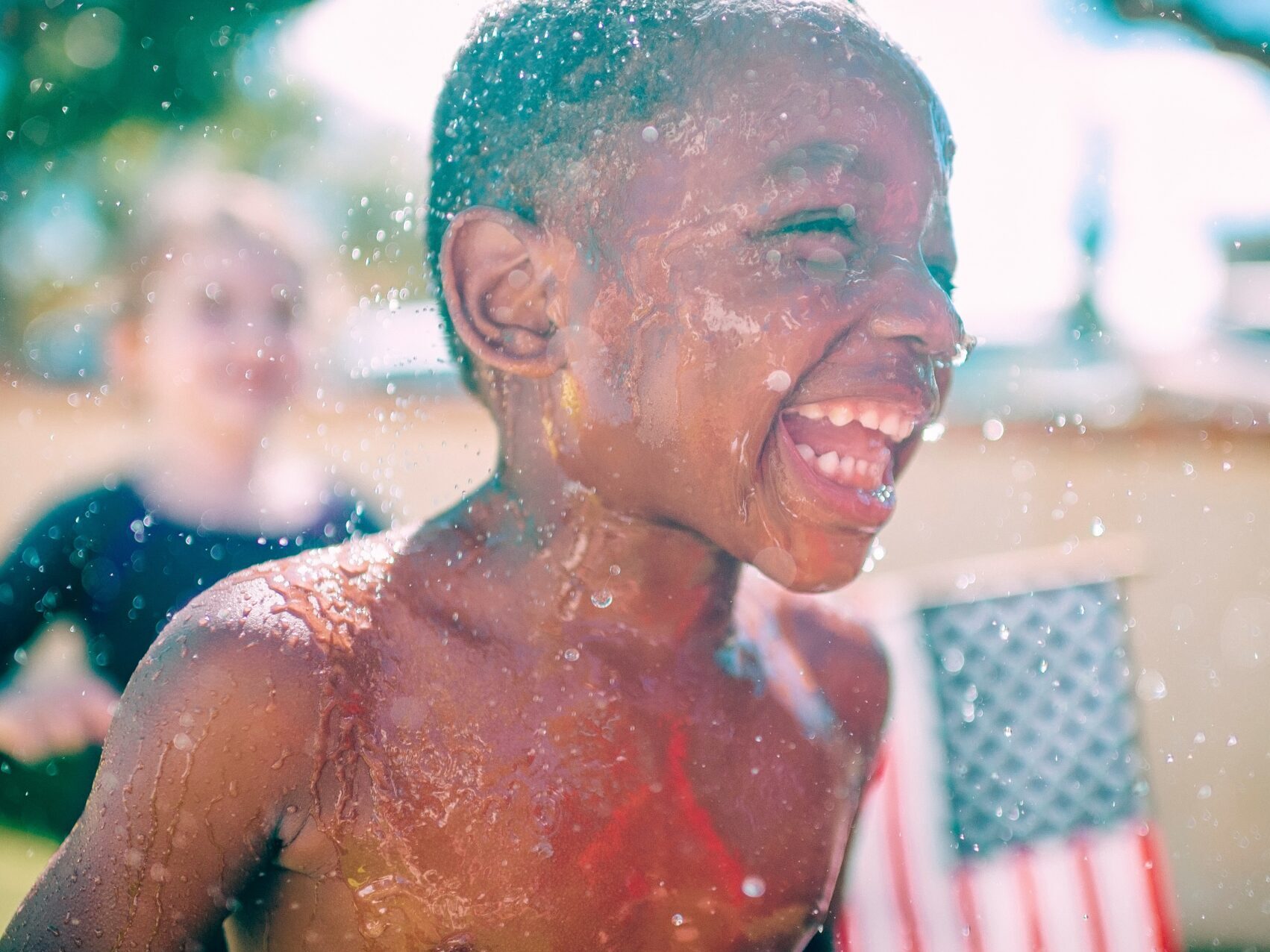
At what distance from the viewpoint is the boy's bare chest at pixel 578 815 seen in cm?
154

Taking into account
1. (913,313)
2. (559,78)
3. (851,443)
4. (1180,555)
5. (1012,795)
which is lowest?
(1012,795)

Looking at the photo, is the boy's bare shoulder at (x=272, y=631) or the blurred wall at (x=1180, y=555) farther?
the blurred wall at (x=1180, y=555)

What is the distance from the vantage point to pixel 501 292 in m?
1.80

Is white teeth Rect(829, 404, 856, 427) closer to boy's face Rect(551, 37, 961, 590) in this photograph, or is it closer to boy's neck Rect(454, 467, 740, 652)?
boy's face Rect(551, 37, 961, 590)

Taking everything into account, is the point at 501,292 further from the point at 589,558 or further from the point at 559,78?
the point at 589,558

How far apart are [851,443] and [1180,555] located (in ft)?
19.5

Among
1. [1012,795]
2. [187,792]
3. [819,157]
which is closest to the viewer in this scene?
[187,792]

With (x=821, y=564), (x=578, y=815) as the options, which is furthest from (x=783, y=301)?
(x=578, y=815)

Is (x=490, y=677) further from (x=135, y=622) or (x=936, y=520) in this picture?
(x=936, y=520)

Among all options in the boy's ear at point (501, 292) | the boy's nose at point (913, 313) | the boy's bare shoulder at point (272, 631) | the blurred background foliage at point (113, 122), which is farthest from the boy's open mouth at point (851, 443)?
the blurred background foliage at point (113, 122)

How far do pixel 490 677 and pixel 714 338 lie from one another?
669 mm

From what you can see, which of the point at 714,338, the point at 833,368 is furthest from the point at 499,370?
the point at 833,368

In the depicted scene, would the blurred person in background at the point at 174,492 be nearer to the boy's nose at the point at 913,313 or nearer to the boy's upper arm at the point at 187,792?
the boy's upper arm at the point at 187,792

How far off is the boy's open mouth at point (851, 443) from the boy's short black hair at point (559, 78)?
22.2 inches
